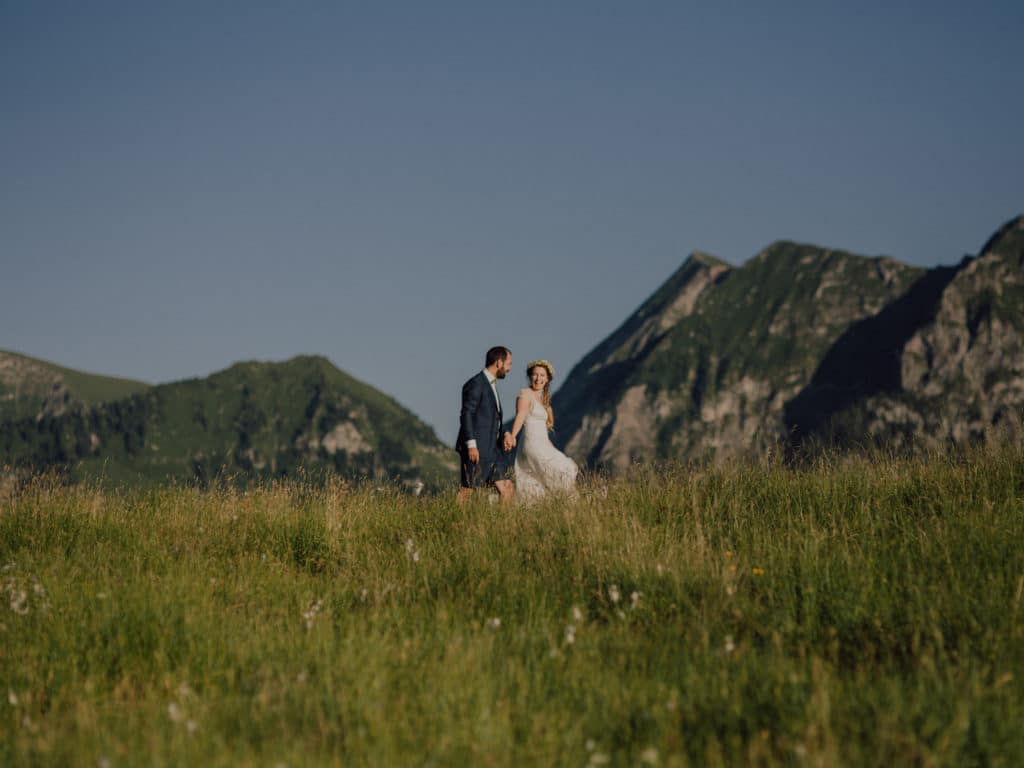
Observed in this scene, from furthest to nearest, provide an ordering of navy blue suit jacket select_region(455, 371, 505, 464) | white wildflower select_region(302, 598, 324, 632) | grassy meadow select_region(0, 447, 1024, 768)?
navy blue suit jacket select_region(455, 371, 505, 464), white wildflower select_region(302, 598, 324, 632), grassy meadow select_region(0, 447, 1024, 768)

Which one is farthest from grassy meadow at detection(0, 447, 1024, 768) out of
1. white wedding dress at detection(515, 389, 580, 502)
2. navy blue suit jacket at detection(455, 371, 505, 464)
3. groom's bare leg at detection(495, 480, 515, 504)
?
white wedding dress at detection(515, 389, 580, 502)

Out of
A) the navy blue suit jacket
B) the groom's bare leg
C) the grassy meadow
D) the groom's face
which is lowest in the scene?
the grassy meadow

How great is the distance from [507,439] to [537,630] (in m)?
6.09

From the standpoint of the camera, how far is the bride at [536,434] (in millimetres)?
12484

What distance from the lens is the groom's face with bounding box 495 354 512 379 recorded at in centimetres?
1222

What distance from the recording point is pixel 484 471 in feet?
38.1

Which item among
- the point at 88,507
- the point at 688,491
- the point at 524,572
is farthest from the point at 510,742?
the point at 88,507

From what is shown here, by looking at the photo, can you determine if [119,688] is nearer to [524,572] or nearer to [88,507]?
[524,572]

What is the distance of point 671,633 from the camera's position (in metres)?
5.77

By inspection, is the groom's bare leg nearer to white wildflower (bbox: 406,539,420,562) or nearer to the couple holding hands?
the couple holding hands

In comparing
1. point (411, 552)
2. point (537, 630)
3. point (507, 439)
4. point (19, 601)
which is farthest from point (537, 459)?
point (19, 601)

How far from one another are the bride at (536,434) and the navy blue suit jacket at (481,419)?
1.32 feet

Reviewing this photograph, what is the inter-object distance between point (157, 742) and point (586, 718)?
2115 millimetres

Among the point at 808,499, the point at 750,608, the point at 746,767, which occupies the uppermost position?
the point at 808,499
